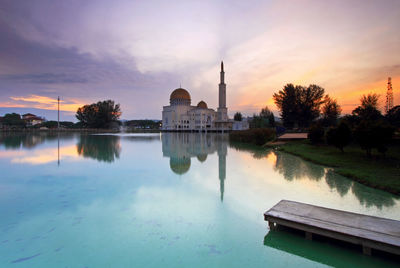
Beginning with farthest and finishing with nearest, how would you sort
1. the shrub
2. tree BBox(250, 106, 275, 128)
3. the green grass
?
1. tree BBox(250, 106, 275, 128)
2. the shrub
3. the green grass

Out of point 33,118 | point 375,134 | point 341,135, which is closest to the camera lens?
point 375,134

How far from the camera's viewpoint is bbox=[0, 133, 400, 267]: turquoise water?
14.8 ft

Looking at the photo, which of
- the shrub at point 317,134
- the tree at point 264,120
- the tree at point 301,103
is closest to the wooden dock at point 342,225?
the shrub at point 317,134

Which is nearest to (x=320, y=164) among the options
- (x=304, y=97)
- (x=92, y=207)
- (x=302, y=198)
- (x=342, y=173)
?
(x=342, y=173)

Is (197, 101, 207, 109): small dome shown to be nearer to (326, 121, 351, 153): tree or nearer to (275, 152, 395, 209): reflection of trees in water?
(326, 121, 351, 153): tree

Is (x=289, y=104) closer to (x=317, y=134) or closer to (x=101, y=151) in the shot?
(x=317, y=134)

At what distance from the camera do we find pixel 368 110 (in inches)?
960

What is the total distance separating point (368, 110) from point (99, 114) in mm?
66349

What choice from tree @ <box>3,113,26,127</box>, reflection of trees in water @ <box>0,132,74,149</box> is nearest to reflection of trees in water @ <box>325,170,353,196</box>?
reflection of trees in water @ <box>0,132,74,149</box>

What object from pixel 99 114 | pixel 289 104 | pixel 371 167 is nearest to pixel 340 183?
pixel 371 167

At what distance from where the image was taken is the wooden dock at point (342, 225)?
4.20m

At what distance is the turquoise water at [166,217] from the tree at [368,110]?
51.2 feet

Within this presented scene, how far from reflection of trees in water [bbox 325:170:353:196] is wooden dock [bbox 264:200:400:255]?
378 cm

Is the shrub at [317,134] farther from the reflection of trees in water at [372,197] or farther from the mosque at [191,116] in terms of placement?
the mosque at [191,116]
